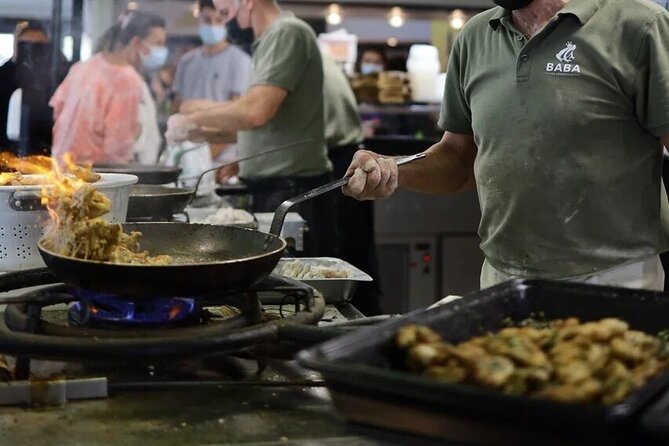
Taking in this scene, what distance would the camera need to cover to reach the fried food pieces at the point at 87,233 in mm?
1949

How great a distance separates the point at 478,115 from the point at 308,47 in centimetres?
231

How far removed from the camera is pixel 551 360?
130 centimetres

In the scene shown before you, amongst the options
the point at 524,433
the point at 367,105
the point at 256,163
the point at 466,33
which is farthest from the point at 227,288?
the point at 367,105

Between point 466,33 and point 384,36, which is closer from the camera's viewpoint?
point 466,33

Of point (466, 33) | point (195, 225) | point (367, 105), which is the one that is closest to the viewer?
point (195, 225)

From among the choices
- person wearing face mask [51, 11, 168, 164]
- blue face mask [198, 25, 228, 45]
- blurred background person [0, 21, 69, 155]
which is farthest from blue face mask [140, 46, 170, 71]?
blurred background person [0, 21, 69, 155]

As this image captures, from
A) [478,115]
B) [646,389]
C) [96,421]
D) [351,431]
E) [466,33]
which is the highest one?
[466,33]

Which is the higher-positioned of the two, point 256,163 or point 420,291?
point 256,163

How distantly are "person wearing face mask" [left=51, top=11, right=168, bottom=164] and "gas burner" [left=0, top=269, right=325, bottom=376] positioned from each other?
305 centimetres

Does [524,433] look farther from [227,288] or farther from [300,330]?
[227,288]

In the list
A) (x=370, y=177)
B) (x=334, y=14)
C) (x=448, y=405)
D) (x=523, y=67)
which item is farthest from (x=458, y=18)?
(x=448, y=405)

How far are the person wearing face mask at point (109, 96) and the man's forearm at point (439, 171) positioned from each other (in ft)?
8.67

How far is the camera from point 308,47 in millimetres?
4754

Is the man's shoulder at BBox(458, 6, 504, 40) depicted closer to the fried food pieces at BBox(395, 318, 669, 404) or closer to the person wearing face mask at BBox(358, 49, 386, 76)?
the fried food pieces at BBox(395, 318, 669, 404)
